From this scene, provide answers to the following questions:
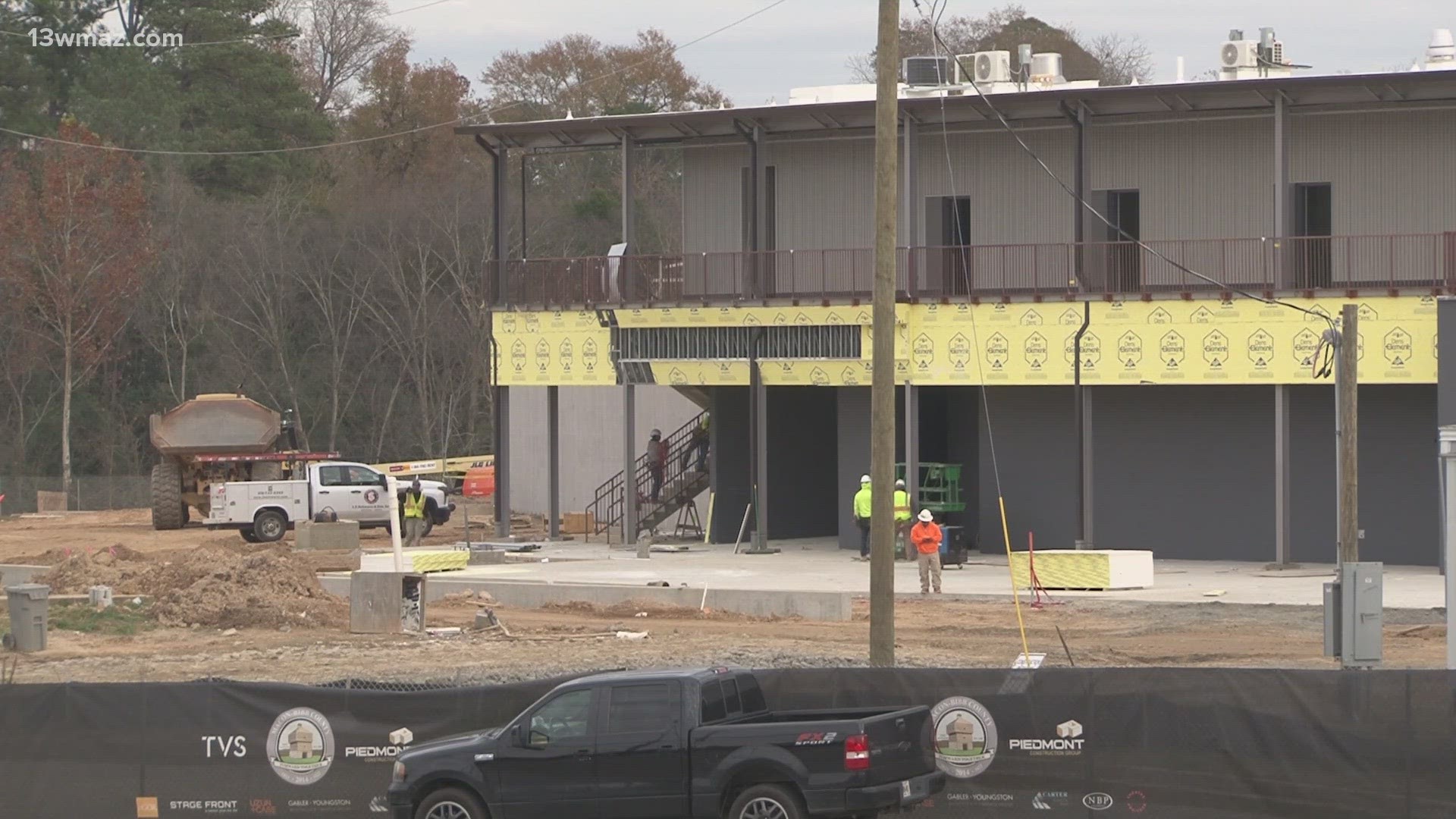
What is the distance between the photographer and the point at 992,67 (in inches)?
1711

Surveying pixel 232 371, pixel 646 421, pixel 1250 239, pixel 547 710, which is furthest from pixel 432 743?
pixel 232 371

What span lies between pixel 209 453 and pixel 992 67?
22.0 m

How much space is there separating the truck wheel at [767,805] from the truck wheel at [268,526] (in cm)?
3416

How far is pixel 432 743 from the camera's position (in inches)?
650

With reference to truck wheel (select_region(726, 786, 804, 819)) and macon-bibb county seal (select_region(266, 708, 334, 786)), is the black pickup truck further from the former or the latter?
macon-bibb county seal (select_region(266, 708, 334, 786))

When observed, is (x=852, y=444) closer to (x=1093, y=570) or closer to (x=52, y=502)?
(x=1093, y=570)

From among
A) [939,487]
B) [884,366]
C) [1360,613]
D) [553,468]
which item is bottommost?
A: [1360,613]

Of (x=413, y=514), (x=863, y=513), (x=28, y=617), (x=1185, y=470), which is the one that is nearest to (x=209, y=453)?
(x=413, y=514)

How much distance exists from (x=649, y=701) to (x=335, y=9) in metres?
83.3

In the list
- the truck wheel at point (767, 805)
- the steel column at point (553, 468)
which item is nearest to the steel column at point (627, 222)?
the steel column at point (553, 468)

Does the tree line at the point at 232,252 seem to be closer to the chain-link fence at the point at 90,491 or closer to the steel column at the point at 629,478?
the chain-link fence at the point at 90,491

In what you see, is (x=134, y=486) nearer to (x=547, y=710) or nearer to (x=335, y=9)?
(x=335, y=9)

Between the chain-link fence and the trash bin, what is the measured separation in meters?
39.2

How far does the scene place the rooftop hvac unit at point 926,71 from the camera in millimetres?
41719
